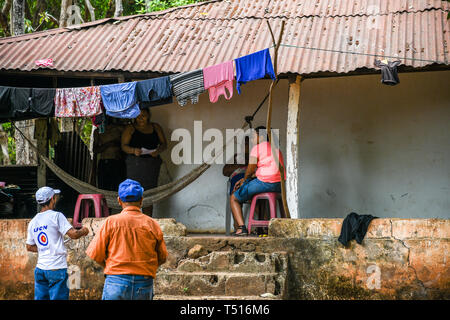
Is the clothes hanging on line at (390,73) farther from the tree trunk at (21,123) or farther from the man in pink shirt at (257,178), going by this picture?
the tree trunk at (21,123)

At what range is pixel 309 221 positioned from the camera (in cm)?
753

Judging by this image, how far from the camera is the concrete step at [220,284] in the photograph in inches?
274

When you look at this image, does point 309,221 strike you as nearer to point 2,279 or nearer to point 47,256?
point 47,256

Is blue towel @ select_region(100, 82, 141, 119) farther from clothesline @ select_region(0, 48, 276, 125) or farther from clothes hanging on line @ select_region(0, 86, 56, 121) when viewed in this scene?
clothes hanging on line @ select_region(0, 86, 56, 121)

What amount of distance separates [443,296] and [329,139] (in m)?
3.03

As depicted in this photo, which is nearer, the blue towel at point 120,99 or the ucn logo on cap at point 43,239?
the ucn logo on cap at point 43,239

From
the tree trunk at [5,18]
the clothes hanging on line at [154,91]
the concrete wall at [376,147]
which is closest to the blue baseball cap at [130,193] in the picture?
the clothes hanging on line at [154,91]

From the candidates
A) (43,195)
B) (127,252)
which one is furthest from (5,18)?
(127,252)

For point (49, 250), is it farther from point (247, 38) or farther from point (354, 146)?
point (354, 146)

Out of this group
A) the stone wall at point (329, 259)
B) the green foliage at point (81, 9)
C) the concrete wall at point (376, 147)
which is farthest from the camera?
the green foliage at point (81, 9)

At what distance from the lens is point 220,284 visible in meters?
7.05

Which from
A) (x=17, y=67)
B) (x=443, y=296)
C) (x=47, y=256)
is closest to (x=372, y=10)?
(x=443, y=296)

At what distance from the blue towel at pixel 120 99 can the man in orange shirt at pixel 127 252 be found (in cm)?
328

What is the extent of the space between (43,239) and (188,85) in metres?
2.96
